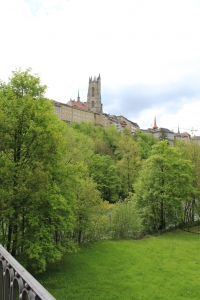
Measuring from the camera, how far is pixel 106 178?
58.1 m

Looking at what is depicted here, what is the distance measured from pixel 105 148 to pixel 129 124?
96202 mm

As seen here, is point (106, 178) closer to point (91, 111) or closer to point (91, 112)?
point (91, 112)

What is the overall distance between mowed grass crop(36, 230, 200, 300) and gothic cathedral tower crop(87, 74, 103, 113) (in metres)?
139

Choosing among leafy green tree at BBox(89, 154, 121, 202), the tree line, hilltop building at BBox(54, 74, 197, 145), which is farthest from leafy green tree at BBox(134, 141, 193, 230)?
hilltop building at BBox(54, 74, 197, 145)

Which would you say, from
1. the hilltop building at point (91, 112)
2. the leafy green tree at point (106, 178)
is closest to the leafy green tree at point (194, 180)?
the leafy green tree at point (106, 178)

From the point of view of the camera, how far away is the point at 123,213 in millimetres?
29734

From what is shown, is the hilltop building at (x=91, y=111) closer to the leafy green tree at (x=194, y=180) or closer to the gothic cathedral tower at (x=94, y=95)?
the gothic cathedral tower at (x=94, y=95)

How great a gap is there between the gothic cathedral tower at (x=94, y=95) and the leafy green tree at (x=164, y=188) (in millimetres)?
129423

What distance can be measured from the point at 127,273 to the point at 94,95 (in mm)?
153382

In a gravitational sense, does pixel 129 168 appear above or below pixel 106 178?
above

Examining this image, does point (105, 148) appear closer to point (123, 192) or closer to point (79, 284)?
point (123, 192)

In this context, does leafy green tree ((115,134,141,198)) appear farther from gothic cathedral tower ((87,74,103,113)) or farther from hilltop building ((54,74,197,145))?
gothic cathedral tower ((87,74,103,113))

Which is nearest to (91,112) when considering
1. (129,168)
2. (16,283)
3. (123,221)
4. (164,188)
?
(129,168)

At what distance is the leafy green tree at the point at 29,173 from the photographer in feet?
45.7
